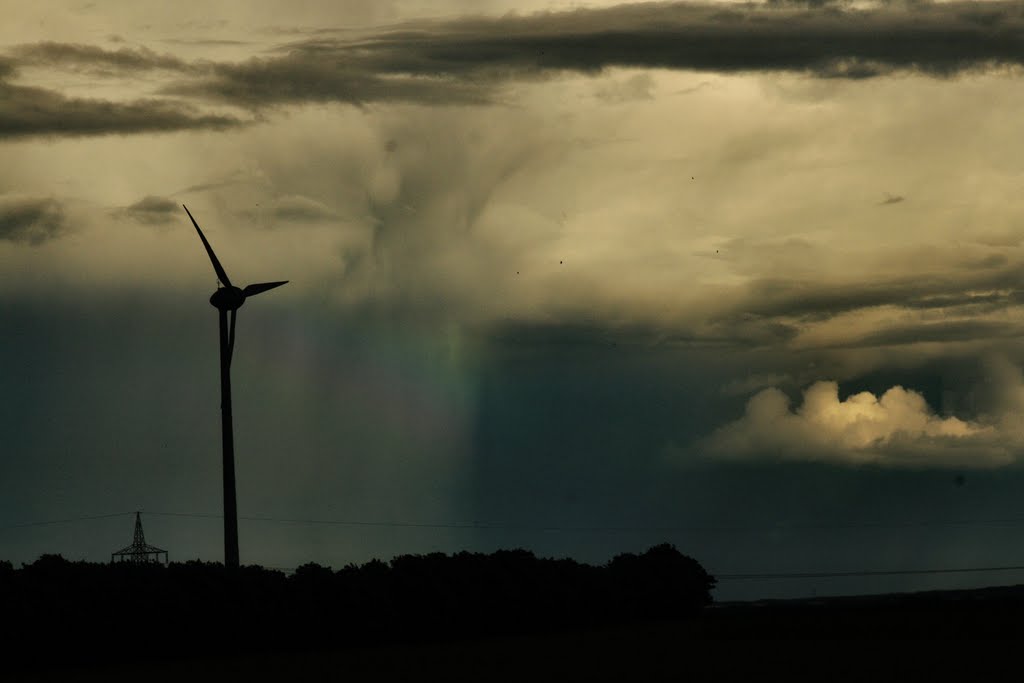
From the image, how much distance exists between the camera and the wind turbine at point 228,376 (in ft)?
504

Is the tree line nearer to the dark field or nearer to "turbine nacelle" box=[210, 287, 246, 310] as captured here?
the dark field

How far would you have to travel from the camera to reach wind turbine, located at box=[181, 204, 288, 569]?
6048 inches

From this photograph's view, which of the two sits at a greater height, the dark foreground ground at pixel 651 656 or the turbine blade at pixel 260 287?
the turbine blade at pixel 260 287

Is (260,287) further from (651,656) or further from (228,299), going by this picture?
(651,656)

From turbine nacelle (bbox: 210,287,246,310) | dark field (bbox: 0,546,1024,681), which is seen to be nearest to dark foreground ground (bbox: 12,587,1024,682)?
dark field (bbox: 0,546,1024,681)

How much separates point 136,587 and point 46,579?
764 cm

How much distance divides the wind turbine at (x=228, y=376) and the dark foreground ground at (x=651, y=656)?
1254 centimetres

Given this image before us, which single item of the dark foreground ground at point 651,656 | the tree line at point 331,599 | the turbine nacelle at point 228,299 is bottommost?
the dark foreground ground at point 651,656

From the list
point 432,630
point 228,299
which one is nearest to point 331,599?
point 432,630

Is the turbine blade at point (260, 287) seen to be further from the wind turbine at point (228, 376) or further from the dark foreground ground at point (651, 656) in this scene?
the dark foreground ground at point (651, 656)

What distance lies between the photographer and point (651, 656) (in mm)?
136250

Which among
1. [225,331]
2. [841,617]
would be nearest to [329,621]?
[225,331]

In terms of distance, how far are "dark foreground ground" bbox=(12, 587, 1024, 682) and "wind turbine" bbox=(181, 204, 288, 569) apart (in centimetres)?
1254

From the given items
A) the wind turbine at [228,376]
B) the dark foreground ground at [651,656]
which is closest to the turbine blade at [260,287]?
the wind turbine at [228,376]
